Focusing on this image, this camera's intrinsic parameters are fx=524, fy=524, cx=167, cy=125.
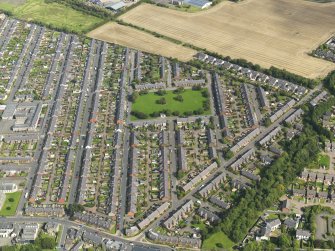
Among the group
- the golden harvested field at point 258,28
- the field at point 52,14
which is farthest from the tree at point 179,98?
the field at point 52,14

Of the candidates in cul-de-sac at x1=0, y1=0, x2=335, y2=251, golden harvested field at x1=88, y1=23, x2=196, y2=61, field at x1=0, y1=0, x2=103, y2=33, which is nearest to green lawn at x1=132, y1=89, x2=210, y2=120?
cul-de-sac at x1=0, y1=0, x2=335, y2=251

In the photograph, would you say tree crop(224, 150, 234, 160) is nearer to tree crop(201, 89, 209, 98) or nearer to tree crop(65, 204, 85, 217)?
tree crop(201, 89, 209, 98)

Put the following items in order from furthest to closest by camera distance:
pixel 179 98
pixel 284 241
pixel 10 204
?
pixel 179 98
pixel 10 204
pixel 284 241

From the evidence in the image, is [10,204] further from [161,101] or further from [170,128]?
[161,101]

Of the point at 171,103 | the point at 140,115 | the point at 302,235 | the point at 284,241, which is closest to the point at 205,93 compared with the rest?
the point at 171,103

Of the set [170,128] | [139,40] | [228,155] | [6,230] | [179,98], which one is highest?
[228,155]

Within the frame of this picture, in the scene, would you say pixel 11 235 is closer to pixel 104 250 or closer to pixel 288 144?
pixel 104 250
